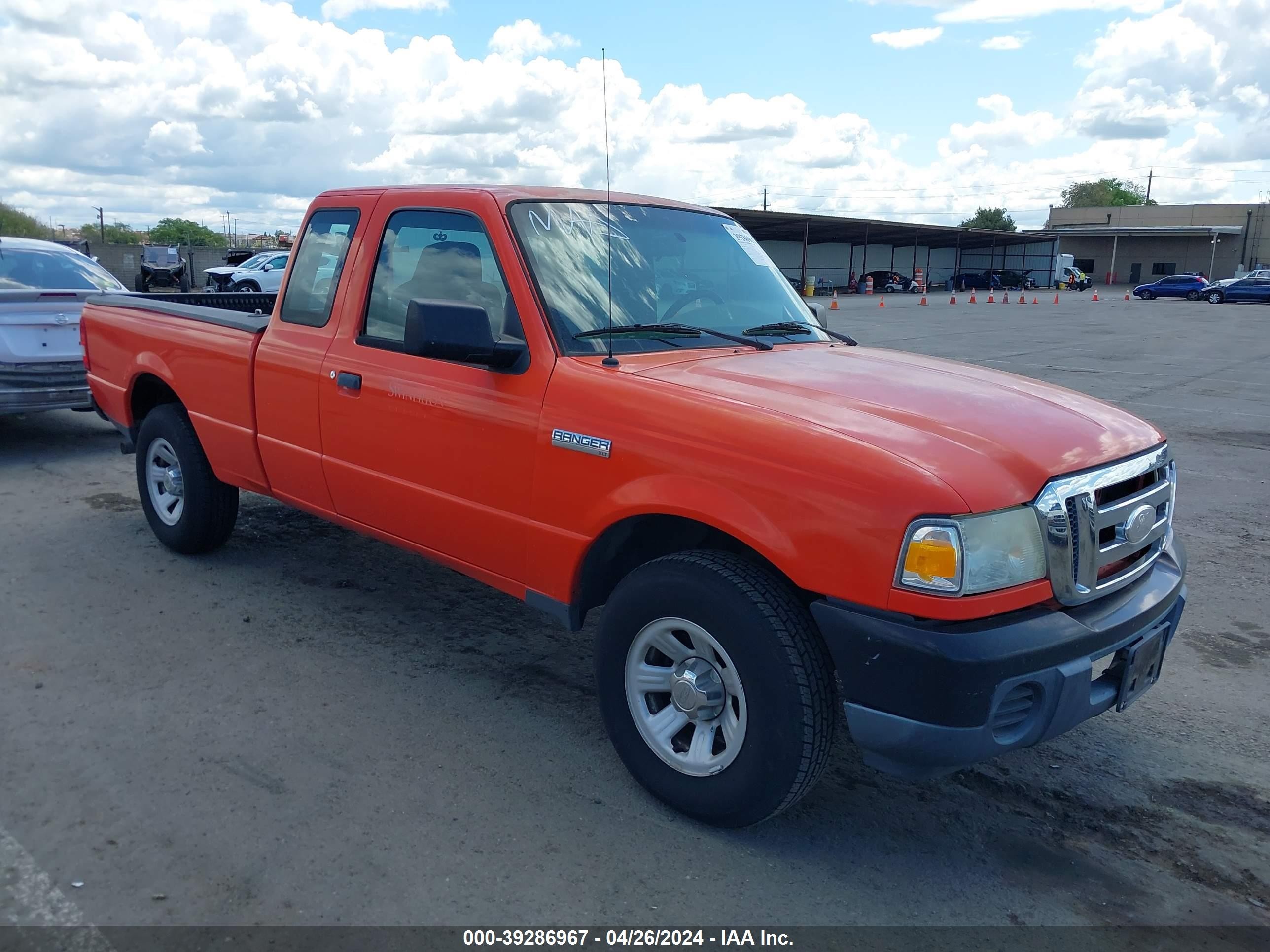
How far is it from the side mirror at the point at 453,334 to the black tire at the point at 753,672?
3.10 ft

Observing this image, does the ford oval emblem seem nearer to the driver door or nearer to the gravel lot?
the gravel lot

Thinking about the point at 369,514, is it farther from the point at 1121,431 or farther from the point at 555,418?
the point at 1121,431

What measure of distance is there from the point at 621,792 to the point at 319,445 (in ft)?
6.94

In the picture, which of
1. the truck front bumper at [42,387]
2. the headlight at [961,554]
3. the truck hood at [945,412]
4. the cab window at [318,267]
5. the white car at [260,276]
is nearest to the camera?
the headlight at [961,554]

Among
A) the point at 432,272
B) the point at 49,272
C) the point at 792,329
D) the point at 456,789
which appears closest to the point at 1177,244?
the point at 49,272

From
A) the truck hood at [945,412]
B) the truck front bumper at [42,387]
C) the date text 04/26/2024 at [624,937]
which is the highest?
the truck hood at [945,412]

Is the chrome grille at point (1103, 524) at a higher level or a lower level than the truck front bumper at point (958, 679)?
higher

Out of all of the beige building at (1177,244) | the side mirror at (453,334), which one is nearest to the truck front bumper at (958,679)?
the side mirror at (453,334)

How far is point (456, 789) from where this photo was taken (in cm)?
335

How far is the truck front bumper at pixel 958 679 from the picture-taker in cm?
258

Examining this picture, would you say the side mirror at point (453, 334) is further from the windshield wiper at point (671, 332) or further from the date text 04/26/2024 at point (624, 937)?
the date text 04/26/2024 at point (624, 937)

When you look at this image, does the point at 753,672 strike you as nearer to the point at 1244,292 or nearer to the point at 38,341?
the point at 38,341

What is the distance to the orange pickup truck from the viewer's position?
8.70 feet

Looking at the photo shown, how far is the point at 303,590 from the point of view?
A: 522 centimetres
